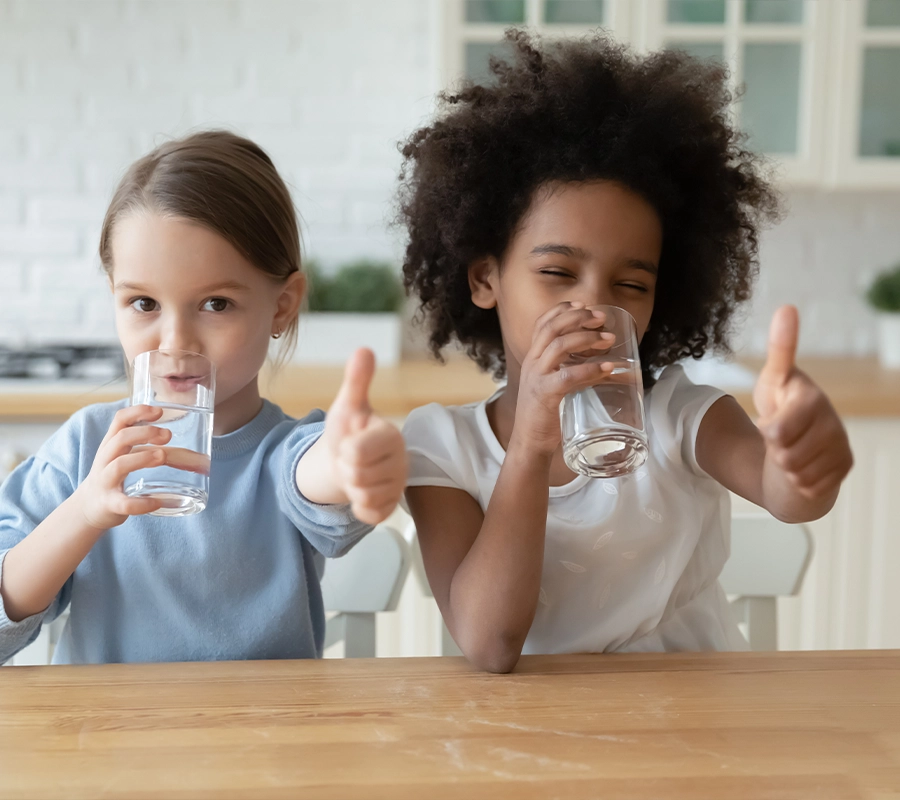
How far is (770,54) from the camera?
7.96 ft

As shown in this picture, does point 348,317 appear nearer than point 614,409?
No

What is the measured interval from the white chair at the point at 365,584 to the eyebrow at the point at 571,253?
15.6 inches

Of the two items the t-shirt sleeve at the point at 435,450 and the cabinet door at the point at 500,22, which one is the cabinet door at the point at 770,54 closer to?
the cabinet door at the point at 500,22

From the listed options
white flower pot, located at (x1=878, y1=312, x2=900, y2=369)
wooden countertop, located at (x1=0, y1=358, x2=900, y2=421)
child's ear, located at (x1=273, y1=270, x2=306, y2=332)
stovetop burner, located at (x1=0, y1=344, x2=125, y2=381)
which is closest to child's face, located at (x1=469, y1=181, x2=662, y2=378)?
child's ear, located at (x1=273, y1=270, x2=306, y2=332)

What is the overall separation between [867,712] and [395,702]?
14.5 inches

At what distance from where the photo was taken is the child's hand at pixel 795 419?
0.64m

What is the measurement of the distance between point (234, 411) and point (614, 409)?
464mm

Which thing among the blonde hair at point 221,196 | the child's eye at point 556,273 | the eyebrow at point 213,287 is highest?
the blonde hair at point 221,196

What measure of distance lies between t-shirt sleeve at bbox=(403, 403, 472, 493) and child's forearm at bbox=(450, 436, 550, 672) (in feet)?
0.42

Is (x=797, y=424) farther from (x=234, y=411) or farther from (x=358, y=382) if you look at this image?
(x=234, y=411)

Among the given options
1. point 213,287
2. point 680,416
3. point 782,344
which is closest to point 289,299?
point 213,287

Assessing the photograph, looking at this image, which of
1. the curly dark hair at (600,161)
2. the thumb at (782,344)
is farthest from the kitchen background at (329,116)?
the thumb at (782,344)

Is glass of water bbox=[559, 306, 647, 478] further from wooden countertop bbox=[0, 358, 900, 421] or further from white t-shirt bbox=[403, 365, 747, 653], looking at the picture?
wooden countertop bbox=[0, 358, 900, 421]

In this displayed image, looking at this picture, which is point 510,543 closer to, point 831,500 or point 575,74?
point 831,500
